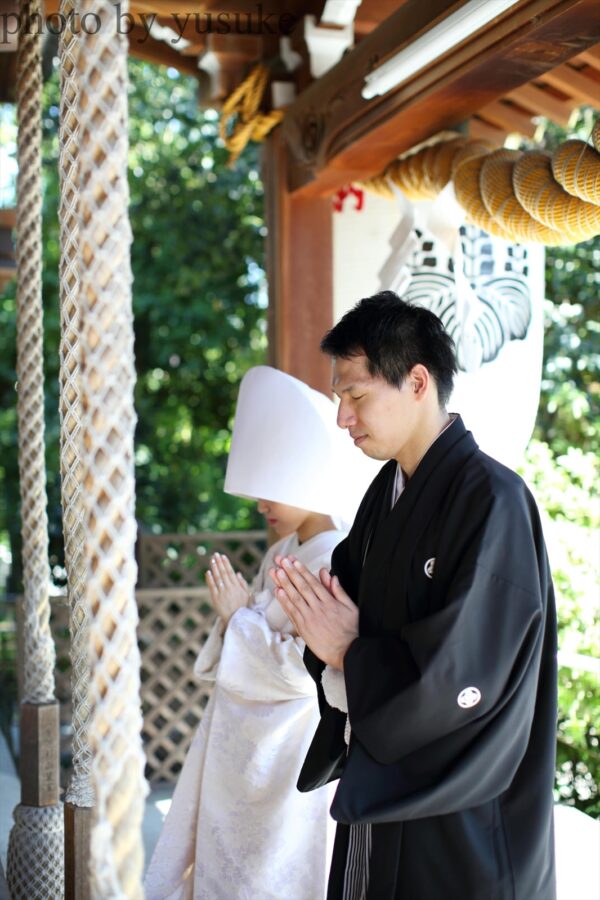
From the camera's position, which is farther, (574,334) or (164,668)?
(574,334)

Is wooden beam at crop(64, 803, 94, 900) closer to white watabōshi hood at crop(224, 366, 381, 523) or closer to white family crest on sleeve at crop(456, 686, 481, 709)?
white watabōshi hood at crop(224, 366, 381, 523)

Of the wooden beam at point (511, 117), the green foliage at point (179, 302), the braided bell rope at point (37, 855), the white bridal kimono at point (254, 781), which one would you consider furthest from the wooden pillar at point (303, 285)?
the green foliage at point (179, 302)

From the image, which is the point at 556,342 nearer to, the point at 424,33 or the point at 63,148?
the point at 424,33

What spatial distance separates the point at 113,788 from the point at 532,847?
2.68 ft

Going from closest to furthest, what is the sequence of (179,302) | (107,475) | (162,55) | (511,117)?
1. (107,475)
2. (511,117)
3. (162,55)
4. (179,302)

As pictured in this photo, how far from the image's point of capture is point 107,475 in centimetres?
159

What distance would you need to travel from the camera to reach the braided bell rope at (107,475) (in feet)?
5.17

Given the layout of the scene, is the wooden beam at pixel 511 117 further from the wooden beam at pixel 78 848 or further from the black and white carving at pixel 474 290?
the wooden beam at pixel 78 848

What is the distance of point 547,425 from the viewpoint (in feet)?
20.0

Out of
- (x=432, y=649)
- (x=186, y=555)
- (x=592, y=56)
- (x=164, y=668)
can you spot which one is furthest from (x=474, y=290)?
(x=186, y=555)

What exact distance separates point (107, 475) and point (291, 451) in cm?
135

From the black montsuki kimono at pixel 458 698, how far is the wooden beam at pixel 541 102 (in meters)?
2.17

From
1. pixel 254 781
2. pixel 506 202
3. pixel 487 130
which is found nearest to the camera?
pixel 254 781

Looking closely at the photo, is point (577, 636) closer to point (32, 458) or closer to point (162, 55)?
point (32, 458)
